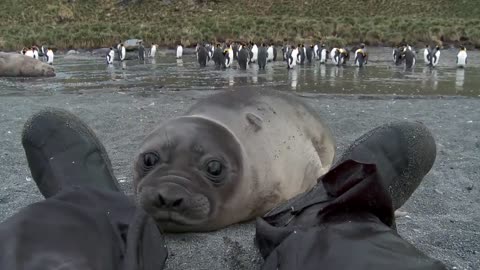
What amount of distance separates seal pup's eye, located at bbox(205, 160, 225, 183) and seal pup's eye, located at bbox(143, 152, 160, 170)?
29 centimetres

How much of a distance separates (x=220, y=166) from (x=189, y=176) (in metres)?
0.18

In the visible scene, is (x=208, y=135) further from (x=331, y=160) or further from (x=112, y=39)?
(x=112, y=39)

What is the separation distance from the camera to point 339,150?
5266 millimetres

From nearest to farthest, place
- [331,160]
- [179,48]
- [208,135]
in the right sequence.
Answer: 1. [208,135]
2. [331,160]
3. [179,48]

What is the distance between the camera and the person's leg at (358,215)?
1.57 metres

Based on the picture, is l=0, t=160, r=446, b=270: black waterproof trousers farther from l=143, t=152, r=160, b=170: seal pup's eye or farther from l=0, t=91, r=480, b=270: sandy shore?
l=143, t=152, r=160, b=170: seal pup's eye

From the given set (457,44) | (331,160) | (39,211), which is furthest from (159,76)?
(457,44)

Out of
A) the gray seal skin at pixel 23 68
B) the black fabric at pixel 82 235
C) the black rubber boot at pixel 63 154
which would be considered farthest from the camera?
the gray seal skin at pixel 23 68

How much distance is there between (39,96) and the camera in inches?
443

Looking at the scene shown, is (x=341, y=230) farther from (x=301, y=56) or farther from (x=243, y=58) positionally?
(x=301, y=56)

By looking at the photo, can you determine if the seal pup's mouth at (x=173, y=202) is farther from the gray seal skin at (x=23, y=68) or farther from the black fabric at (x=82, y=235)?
the gray seal skin at (x=23, y=68)

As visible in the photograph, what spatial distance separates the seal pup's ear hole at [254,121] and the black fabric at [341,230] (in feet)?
3.38

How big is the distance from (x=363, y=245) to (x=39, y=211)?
1.03 meters

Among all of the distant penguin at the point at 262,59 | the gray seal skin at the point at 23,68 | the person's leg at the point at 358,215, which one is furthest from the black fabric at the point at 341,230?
the distant penguin at the point at 262,59
